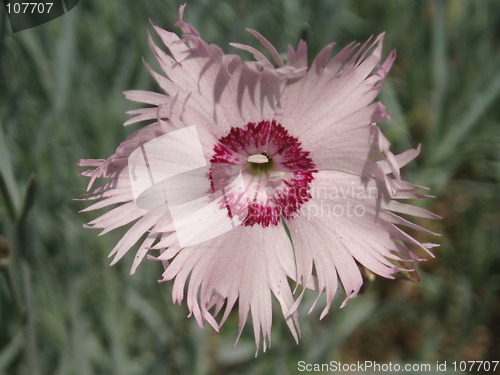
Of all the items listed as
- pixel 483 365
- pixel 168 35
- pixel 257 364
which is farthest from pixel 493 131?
pixel 168 35

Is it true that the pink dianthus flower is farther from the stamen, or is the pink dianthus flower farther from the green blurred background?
the green blurred background

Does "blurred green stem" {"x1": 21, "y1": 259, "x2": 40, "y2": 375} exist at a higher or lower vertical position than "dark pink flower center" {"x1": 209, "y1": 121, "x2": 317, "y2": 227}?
lower

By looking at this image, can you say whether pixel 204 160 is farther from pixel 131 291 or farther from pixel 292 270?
pixel 131 291

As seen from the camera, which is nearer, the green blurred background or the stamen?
the stamen

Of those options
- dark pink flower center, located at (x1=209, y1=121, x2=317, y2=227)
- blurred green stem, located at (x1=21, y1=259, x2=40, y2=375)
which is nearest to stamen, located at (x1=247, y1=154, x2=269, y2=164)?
dark pink flower center, located at (x1=209, y1=121, x2=317, y2=227)

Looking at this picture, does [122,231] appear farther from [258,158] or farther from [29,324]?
[258,158]

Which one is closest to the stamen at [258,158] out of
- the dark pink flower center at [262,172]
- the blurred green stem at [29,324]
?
the dark pink flower center at [262,172]

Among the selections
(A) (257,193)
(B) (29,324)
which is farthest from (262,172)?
(B) (29,324)

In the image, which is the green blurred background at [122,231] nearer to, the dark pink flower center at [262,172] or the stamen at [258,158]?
the dark pink flower center at [262,172]
